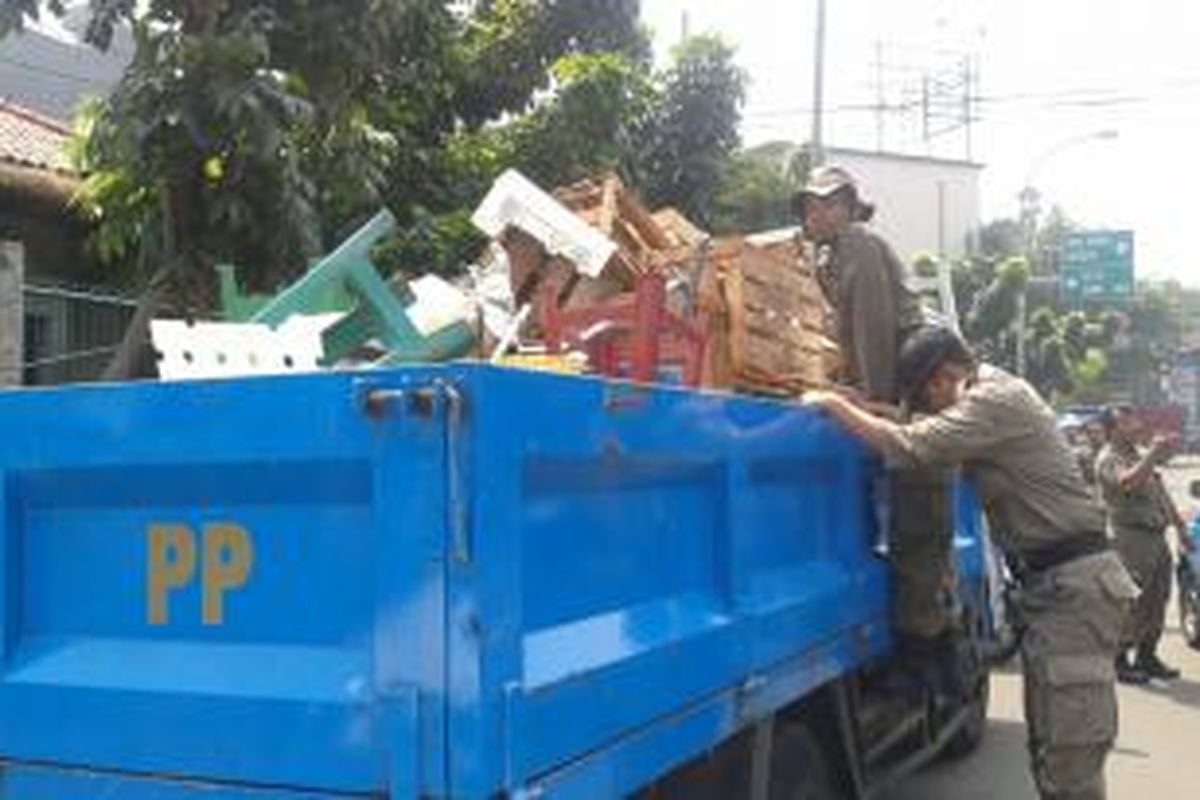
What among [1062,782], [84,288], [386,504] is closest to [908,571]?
[1062,782]

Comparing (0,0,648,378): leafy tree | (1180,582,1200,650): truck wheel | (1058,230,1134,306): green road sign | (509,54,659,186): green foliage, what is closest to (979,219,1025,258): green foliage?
(1058,230,1134,306): green road sign

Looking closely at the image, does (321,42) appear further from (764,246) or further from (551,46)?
(551,46)

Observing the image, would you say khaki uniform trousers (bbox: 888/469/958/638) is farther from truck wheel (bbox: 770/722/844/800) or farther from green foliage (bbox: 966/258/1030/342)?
green foliage (bbox: 966/258/1030/342)

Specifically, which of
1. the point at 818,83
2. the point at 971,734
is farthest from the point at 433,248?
the point at 818,83

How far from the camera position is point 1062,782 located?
5910mm

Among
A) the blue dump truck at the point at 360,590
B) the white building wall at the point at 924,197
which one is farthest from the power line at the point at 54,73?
the white building wall at the point at 924,197

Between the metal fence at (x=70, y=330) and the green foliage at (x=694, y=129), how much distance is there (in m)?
7.56

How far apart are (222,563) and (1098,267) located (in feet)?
168

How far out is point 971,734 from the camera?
29.9ft

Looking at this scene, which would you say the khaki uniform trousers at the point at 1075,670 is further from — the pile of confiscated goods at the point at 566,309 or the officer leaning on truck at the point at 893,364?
the pile of confiscated goods at the point at 566,309

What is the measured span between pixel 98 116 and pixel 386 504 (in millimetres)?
5082

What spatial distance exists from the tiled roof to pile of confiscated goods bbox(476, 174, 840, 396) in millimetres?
7381

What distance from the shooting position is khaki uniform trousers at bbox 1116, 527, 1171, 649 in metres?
12.3

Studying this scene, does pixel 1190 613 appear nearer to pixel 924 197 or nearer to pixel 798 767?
pixel 798 767
